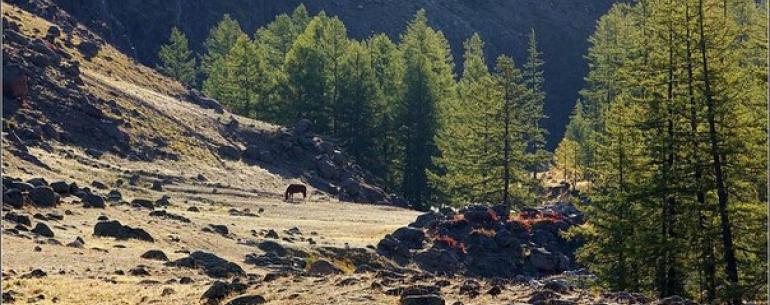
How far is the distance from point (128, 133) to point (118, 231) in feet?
110

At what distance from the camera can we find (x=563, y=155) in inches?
3755

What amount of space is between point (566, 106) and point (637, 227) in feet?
432

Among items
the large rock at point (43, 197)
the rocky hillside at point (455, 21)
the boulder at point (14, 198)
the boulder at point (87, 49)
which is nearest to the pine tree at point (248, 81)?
the boulder at point (87, 49)

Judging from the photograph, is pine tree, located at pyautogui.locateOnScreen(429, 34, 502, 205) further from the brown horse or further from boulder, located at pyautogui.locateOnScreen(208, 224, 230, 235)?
boulder, located at pyautogui.locateOnScreen(208, 224, 230, 235)

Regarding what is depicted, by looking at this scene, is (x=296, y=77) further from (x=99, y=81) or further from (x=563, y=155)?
(x=563, y=155)

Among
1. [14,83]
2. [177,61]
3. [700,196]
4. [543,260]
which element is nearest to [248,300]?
[700,196]

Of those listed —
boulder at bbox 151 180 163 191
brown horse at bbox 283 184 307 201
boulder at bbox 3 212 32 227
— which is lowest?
boulder at bbox 3 212 32 227

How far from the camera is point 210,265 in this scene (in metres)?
32.4

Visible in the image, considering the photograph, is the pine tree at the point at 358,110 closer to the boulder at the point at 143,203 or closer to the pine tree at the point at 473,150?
the pine tree at the point at 473,150

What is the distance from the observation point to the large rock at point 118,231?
3756cm

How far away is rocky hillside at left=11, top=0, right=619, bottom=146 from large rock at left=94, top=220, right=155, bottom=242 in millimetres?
93485

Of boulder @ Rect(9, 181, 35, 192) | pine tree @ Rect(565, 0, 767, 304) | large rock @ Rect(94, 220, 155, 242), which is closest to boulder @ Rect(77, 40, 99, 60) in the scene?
boulder @ Rect(9, 181, 35, 192)

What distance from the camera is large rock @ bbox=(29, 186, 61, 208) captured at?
42031 mm

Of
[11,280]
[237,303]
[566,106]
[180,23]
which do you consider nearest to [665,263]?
[237,303]
